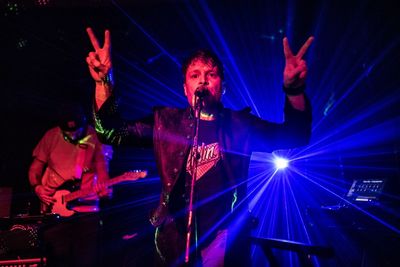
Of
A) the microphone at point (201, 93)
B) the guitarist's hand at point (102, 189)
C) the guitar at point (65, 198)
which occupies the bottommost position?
the guitar at point (65, 198)

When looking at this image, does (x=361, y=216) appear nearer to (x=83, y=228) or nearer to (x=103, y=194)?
(x=83, y=228)

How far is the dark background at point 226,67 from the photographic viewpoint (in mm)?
3838

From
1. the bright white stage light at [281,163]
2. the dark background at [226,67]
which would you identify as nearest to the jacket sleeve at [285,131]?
the dark background at [226,67]

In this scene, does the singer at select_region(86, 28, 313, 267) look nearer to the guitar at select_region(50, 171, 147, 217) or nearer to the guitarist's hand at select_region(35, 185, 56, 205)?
the guitar at select_region(50, 171, 147, 217)

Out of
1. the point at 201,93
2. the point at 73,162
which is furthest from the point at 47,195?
the point at 201,93

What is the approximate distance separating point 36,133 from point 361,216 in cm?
642

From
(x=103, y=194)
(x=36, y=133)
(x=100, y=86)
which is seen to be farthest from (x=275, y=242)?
(x=36, y=133)

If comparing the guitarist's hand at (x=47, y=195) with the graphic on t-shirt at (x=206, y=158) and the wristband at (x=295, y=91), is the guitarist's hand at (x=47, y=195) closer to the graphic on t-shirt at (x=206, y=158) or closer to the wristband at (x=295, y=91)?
the graphic on t-shirt at (x=206, y=158)

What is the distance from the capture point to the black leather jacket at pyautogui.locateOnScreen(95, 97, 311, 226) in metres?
1.78

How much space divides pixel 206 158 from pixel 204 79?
0.52 meters

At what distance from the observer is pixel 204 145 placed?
6.14 feet

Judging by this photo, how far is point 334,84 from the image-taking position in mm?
4461

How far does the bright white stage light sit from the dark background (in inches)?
15.5

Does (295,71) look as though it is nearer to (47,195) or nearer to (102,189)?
(102,189)
